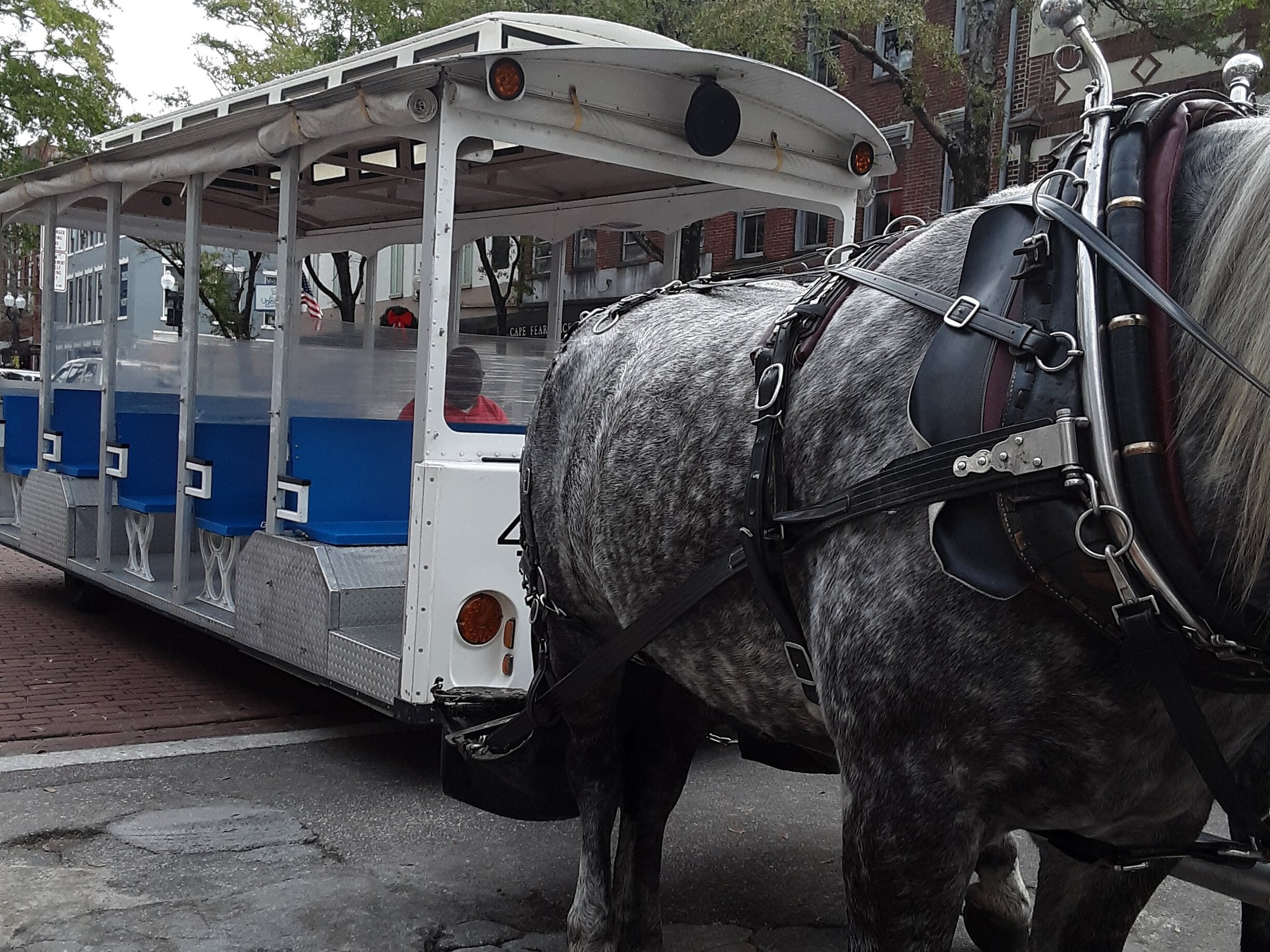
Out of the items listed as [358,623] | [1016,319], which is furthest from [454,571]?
[1016,319]

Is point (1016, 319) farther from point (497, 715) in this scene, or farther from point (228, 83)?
point (228, 83)

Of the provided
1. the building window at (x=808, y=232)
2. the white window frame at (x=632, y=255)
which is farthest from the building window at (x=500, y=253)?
the building window at (x=808, y=232)

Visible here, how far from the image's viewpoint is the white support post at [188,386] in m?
6.25

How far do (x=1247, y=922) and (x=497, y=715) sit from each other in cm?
238

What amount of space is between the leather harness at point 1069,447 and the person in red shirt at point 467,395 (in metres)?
3.47

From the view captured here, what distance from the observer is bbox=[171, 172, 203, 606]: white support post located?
6.25 metres

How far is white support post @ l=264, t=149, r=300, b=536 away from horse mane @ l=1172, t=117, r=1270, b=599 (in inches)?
177

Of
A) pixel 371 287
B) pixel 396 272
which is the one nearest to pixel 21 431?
pixel 371 287

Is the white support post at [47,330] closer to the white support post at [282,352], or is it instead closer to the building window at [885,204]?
the white support post at [282,352]

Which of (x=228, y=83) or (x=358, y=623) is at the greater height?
(x=228, y=83)

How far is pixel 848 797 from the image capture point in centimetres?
199

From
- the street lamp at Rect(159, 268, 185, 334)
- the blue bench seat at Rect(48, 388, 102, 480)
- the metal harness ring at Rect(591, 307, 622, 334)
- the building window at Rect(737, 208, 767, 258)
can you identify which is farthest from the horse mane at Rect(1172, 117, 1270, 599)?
the building window at Rect(737, 208, 767, 258)

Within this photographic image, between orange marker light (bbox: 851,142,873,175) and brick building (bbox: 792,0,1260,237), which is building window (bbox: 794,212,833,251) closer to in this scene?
brick building (bbox: 792,0,1260,237)

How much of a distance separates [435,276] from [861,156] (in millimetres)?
2333
